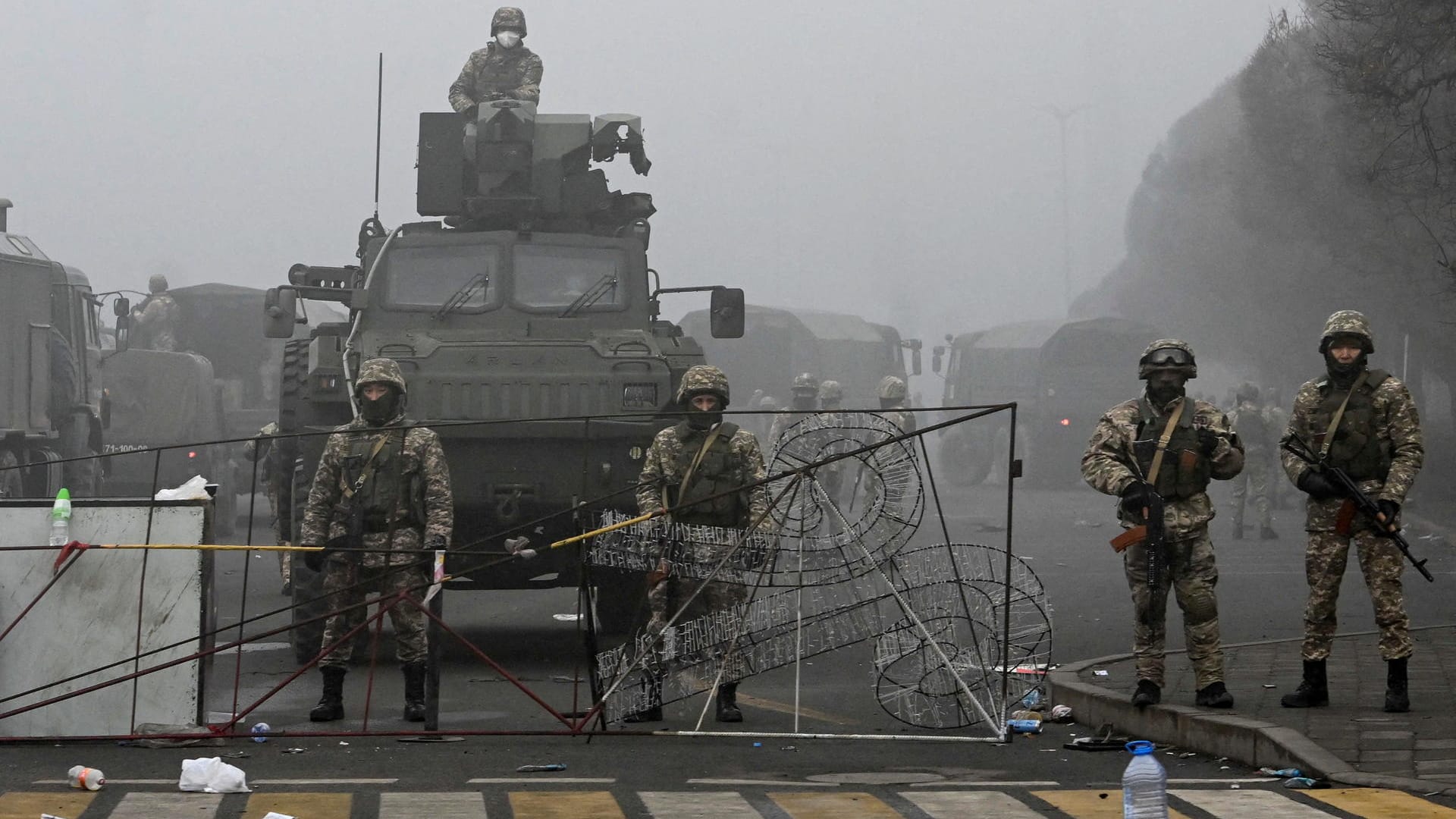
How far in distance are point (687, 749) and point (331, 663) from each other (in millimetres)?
2019

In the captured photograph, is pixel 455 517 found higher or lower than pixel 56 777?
higher

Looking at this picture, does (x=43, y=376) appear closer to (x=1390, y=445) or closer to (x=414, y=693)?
(x=414, y=693)

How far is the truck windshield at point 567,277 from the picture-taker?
46.3ft

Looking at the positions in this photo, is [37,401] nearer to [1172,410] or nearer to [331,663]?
[331,663]

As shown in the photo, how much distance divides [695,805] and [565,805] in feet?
1.49

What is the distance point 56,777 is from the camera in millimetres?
8023

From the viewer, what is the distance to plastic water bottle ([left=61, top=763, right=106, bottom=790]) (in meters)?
7.60

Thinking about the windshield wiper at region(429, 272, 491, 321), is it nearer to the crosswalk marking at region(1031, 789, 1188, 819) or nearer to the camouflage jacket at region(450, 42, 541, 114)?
the camouflage jacket at region(450, 42, 541, 114)

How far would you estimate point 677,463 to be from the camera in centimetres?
1070

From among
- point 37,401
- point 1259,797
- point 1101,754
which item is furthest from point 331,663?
point 37,401

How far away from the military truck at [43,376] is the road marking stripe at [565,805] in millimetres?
14509

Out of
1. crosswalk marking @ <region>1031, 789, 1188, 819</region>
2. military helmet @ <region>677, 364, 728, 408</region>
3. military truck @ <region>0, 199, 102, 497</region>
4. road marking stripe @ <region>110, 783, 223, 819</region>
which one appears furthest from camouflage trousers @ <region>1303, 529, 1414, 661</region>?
military truck @ <region>0, 199, 102, 497</region>

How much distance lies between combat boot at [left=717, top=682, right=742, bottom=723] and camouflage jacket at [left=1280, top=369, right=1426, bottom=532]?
108 inches

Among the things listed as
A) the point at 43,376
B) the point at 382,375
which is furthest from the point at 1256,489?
the point at 382,375
